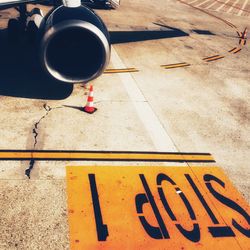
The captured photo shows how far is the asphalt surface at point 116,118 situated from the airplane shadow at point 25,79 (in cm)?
3

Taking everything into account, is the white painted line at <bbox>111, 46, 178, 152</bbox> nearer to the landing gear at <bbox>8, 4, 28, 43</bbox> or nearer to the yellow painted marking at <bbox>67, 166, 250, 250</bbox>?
the yellow painted marking at <bbox>67, 166, 250, 250</bbox>

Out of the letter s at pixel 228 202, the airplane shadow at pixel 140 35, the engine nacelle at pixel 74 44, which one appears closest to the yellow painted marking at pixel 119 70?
the engine nacelle at pixel 74 44

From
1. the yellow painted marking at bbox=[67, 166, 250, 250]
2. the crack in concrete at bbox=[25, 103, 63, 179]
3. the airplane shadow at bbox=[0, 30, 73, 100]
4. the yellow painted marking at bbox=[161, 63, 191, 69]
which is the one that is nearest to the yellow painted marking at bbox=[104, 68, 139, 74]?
the yellow painted marking at bbox=[161, 63, 191, 69]

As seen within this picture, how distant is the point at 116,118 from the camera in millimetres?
9594

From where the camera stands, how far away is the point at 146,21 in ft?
66.7

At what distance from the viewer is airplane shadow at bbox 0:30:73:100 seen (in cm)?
1034

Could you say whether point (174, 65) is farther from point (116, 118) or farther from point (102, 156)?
point (102, 156)

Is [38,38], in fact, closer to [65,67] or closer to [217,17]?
[65,67]

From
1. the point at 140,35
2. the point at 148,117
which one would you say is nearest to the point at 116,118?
the point at 148,117

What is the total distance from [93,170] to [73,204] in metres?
1.15

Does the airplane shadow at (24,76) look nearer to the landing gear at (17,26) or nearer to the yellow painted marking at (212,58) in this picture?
the landing gear at (17,26)

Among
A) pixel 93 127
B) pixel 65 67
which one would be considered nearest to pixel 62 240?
pixel 93 127

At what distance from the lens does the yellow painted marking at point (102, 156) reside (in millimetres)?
7667

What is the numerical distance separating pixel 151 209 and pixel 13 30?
10291mm
